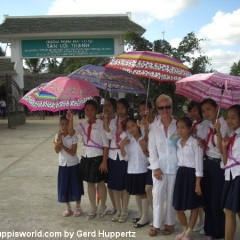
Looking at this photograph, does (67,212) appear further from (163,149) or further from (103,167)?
(163,149)

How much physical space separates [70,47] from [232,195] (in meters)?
14.5

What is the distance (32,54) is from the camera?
1672 cm

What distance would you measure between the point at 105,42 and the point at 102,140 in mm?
13014

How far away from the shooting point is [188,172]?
3275 mm

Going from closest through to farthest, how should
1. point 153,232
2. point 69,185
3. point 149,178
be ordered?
point 153,232
point 149,178
point 69,185

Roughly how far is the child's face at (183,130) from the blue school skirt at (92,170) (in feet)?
3.70

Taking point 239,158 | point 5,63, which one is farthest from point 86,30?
point 239,158

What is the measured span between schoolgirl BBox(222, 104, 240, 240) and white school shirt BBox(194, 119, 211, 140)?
0.37m

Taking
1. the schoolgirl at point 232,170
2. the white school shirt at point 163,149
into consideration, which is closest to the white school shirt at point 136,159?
the white school shirt at point 163,149

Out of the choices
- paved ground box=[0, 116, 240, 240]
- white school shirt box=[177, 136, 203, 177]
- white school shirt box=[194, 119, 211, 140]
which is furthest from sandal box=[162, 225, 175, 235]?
white school shirt box=[194, 119, 211, 140]

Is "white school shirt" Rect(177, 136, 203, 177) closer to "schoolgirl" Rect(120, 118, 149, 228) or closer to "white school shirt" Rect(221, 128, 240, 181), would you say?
"white school shirt" Rect(221, 128, 240, 181)

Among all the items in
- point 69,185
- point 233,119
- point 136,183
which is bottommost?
point 69,185

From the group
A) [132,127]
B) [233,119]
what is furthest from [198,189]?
[132,127]

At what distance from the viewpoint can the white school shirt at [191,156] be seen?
3.21 m
